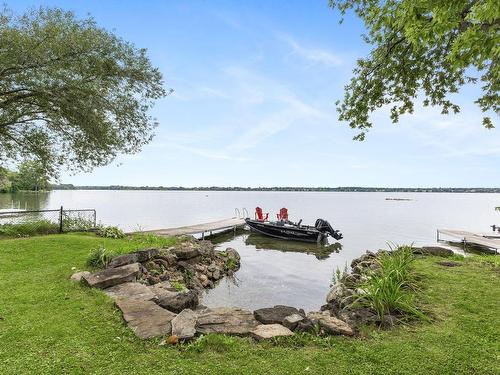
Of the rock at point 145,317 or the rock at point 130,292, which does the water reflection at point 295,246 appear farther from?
the rock at point 145,317

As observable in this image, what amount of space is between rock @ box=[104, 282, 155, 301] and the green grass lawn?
33cm

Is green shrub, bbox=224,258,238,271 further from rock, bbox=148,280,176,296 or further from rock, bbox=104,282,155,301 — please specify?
rock, bbox=104,282,155,301

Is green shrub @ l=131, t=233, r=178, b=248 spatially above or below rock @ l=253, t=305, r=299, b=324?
below

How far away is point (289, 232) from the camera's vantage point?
25906 mm

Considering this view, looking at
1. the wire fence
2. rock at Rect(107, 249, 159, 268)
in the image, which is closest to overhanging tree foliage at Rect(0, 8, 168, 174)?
the wire fence

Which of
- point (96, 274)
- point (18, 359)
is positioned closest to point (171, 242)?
point (96, 274)

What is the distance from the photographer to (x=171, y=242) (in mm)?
15375

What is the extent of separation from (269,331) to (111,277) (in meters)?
4.35

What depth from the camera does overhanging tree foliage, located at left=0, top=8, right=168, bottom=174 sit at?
13195 millimetres

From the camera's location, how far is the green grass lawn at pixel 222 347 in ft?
13.9

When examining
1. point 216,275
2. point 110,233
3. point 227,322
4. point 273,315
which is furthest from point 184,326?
point 110,233

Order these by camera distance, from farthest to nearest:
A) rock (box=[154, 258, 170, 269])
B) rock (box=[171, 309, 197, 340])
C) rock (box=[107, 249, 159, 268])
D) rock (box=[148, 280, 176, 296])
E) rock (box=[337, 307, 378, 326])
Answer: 1. rock (box=[154, 258, 170, 269])
2. rock (box=[107, 249, 159, 268])
3. rock (box=[148, 280, 176, 296])
4. rock (box=[337, 307, 378, 326])
5. rock (box=[171, 309, 197, 340])

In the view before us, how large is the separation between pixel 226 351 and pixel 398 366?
2.31m

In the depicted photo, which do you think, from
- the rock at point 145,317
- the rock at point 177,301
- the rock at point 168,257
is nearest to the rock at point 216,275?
the rock at point 168,257
